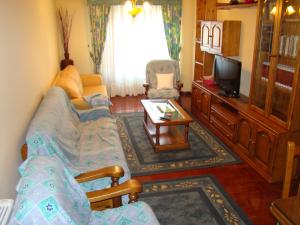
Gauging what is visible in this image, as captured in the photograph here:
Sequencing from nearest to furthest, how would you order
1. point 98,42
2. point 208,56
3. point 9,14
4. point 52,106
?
point 9,14 → point 52,106 → point 208,56 → point 98,42

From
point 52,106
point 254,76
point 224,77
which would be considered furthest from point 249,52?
point 52,106

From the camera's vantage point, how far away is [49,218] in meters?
1.35

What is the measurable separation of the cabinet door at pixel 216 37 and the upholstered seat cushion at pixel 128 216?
3.10m

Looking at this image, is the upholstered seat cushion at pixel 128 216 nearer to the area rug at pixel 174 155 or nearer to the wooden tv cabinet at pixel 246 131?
the area rug at pixel 174 155

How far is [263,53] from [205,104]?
1551 millimetres

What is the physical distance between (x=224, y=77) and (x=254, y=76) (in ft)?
2.87

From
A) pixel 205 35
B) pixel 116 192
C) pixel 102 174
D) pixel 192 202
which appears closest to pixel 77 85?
pixel 205 35

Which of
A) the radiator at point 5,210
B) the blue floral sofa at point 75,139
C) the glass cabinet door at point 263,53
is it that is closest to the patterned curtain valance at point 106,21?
the blue floral sofa at point 75,139

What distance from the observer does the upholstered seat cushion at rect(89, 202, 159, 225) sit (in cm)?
185

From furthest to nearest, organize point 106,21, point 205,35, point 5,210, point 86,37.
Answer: point 86,37, point 106,21, point 205,35, point 5,210

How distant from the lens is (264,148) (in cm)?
322

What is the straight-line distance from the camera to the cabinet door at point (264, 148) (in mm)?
3073

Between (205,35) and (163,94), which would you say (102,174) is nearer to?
(163,94)

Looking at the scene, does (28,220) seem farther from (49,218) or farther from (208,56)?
(208,56)
